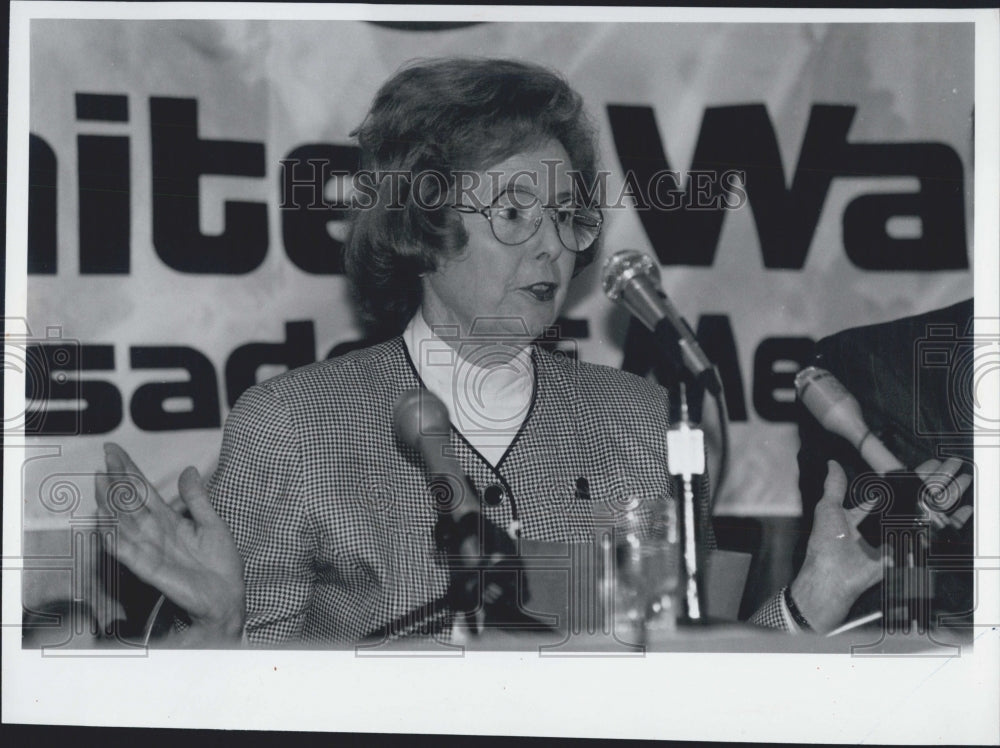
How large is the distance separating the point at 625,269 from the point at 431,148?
0.52 meters

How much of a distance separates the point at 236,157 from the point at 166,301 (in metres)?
0.37

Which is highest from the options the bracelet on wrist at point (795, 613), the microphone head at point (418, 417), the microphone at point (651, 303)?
the microphone at point (651, 303)

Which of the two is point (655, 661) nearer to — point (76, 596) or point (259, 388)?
point (259, 388)

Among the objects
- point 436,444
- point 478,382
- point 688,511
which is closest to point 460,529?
point 436,444

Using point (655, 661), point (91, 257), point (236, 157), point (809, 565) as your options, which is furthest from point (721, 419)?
point (91, 257)

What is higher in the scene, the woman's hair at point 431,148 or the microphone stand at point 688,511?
the woman's hair at point 431,148

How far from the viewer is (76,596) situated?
233 cm

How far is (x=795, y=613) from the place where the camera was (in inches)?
88.4

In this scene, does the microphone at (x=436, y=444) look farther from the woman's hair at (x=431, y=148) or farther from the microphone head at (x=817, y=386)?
the microphone head at (x=817, y=386)

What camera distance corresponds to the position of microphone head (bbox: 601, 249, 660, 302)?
229cm

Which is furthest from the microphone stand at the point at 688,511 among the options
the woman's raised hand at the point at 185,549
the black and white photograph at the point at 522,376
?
the woman's raised hand at the point at 185,549

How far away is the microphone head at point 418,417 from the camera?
221 cm

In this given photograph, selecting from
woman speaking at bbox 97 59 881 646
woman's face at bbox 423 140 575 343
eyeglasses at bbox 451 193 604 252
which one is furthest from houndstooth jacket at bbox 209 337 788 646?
eyeglasses at bbox 451 193 604 252

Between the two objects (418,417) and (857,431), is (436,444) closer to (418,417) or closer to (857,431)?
(418,417)
